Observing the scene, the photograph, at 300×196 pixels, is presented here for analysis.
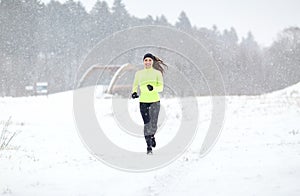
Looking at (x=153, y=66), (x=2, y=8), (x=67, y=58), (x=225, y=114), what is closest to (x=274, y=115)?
(x=225, y=114)

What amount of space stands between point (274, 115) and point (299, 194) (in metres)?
11.2

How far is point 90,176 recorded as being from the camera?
5.79m

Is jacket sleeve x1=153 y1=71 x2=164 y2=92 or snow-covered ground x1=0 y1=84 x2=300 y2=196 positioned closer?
snow-covered ground x1=0 y1=84 x2=300 y2=196

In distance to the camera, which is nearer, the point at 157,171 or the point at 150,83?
the point at 157,171

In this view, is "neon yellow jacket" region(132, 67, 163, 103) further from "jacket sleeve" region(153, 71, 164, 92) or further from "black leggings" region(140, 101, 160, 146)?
"black leggings" region(140, 101, 160, 146)

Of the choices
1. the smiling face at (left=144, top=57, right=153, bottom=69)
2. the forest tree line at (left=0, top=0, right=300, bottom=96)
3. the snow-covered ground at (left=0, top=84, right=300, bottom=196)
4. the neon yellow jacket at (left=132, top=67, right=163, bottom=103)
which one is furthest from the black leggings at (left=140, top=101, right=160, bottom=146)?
the forest tree line at (left=0, top=0, right=300, bottom=96)

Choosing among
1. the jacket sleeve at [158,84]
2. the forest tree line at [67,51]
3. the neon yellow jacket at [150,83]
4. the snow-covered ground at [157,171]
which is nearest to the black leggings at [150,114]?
the neon yellow jacket at [150,83]

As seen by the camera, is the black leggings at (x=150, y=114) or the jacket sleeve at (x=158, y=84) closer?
the jacket sleeve at (x=158, y=84)

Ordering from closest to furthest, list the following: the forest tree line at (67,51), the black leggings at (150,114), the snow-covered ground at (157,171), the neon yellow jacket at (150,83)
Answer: the snow-covered ground at (157,171) < the neon yellow jacket at (150,83) < the black leggings at (150,114) < the forest tree line at (67,51)

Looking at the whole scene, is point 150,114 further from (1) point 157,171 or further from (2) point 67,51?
(2) point 67,51

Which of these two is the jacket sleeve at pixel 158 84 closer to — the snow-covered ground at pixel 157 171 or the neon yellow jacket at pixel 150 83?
the neon yellow jacket at pixel 150 83

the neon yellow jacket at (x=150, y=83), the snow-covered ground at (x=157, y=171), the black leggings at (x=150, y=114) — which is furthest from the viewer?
the black leggings at (x=150, y=114)

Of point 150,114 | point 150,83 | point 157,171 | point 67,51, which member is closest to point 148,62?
point 150,83

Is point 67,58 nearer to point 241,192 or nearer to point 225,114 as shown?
point 225,114
